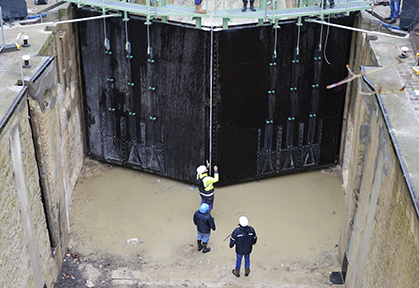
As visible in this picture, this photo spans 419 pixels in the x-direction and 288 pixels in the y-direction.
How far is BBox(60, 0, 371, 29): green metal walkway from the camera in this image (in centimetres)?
1138

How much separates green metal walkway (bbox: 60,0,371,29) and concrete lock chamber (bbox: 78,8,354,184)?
36cm

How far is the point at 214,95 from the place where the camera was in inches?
484

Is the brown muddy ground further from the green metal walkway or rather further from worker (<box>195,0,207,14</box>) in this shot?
worker (<box>195,0,207,14</box>)

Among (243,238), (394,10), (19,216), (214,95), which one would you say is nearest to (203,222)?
(243,238)

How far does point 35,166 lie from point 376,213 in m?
5.59

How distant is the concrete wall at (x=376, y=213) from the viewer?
6953 millimetres

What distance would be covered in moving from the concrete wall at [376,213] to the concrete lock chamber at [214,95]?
175cm

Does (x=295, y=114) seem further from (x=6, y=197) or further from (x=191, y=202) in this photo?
(x=6, y=197)

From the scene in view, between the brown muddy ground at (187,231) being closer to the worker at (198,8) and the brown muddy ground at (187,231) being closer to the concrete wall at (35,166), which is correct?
the concrete wall at (35,166)

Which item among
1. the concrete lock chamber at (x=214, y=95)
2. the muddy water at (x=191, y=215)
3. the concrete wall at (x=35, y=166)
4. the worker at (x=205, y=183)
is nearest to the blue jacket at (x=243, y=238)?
the muddy water at (x=191, y=215)

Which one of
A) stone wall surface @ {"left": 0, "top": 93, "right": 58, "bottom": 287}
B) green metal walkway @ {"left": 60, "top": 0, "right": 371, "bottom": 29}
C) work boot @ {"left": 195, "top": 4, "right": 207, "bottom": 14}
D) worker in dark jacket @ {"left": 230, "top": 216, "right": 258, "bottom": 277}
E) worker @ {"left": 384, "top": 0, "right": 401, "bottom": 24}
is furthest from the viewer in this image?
worker @ {"left": 384, "top": 0, "right": 401, "bottom": 24}

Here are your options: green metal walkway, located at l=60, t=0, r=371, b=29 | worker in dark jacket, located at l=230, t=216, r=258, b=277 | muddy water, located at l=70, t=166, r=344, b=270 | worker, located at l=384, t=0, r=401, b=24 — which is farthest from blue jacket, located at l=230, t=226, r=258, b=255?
worker, located at l=384, t=0, r=401, b=24

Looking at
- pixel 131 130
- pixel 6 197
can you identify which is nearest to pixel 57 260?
pixel 6 197

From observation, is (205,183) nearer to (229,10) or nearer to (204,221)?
(204,221)
